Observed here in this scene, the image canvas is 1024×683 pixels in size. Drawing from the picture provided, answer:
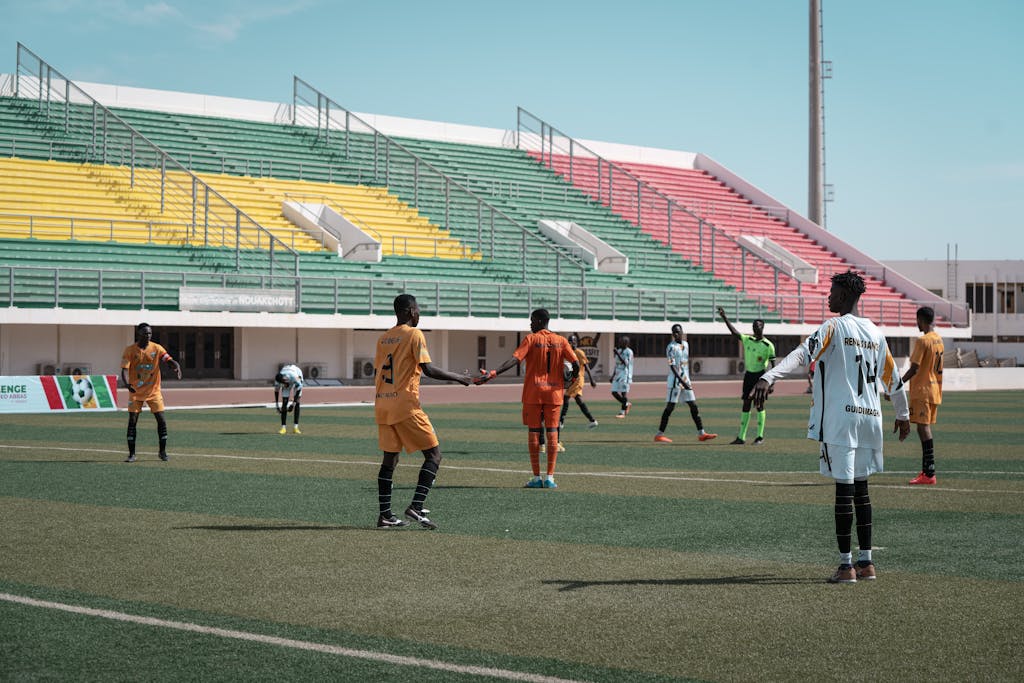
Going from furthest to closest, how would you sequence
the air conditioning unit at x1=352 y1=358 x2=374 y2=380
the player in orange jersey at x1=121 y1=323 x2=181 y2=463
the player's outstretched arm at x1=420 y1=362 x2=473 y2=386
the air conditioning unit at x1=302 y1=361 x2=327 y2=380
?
the air conditioning unit at x1=352 y1=358 x2=374 y2=380, the air conditioning unit at x1=302 y1=361 x2=327 y2=380, the player in orange jersey at x1=121 y1=323 x2=181 y2=463, the player's outstretched arm at x1=420 y1=362 x2=473 y2=386

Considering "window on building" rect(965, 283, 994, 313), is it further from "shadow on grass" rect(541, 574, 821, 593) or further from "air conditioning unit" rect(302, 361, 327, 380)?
"shadow on grass" rect(541, 574, 821, 593)

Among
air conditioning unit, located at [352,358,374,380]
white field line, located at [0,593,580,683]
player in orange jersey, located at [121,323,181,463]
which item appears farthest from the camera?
air conditioning unit, located at [352,358,374,380]

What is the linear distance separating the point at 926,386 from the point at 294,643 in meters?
10.6

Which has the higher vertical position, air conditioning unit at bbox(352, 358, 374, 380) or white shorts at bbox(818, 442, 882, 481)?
air conditioning unit at bbox(352, 358, 374, 380)

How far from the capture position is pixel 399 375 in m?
11.3

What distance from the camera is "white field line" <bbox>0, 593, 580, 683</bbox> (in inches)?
251

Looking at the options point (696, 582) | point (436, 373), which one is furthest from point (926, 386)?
point (696, 582)

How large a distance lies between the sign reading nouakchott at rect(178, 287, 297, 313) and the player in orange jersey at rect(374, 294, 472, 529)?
26.5 m

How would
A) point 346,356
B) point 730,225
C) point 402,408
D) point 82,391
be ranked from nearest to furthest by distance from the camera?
point 402,408, point 82,391, point 346,356, point 730,225

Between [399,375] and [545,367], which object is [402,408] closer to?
[399,375]

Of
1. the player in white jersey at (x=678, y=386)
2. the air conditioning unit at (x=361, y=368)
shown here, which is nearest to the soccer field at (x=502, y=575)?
the player in white jersey at (x=678, y=386)

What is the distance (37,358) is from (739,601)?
109 ft

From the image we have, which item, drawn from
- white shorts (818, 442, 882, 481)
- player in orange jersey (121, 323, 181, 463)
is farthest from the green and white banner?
white shorts (818, 442, 882, 481)

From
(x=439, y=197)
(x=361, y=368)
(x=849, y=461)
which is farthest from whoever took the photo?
(x=439, y=197)
